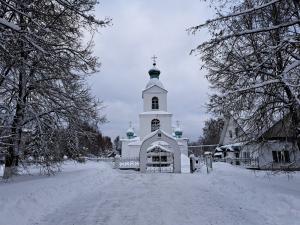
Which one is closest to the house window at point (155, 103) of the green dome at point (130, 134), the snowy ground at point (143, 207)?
the green dome at point (130, 134)

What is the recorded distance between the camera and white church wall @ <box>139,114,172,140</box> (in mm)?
44469

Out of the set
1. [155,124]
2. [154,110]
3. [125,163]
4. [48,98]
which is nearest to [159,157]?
[125,163]

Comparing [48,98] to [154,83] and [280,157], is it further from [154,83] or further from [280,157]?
[154,83]

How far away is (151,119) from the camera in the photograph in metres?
44.9

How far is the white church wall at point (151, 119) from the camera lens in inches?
1751

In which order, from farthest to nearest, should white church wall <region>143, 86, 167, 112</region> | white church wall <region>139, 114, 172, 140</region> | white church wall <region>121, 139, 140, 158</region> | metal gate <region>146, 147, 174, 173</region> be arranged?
white church wall <region>143, 86, 167, 112</region>, white church wall <region>139, 114, 172, 140</region>, white church wall <region>121, 139, 140, 158</region>, metal gate <region>146, 147, 174, 173</region>

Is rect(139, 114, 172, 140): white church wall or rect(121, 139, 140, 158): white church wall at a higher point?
rect(139, 114, 172, 140): white church wall

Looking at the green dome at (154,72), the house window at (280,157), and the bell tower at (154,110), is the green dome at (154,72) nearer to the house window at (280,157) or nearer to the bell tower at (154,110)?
the bell tower at (154,110)

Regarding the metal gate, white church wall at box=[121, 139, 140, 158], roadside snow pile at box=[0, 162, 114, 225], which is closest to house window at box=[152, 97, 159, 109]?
white church wall at box=[121, 139, 140, 158]

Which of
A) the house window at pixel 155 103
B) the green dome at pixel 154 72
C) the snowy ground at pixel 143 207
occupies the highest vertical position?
the green dome at pixel 154 72

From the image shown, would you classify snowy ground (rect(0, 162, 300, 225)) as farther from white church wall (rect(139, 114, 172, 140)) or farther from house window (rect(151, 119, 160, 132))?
house window (rect(151, 119, 160, 132))

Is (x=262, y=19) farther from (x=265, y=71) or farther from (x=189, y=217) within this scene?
(x=189, y=217)

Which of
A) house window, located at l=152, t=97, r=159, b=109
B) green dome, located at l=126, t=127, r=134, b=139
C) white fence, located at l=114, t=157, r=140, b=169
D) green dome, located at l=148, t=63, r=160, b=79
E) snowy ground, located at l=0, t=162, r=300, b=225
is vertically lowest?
snowy ground, located at l=0, t=162, r=300, b=225

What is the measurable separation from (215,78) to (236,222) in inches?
A: 253
